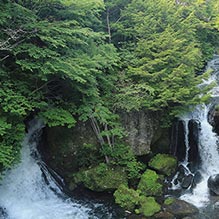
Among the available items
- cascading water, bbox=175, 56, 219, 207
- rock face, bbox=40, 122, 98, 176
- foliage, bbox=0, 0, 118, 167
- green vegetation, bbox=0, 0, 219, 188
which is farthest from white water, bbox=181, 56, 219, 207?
foliage, bbox=0, 0, 118, 167

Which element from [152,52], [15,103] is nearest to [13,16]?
[15,103]

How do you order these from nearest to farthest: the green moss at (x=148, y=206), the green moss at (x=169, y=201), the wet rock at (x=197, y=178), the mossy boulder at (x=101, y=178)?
the green moss at (x=148, y=206)
the green moss at (x=169, y=201)
the mossy boulder at (x=101, y=178)
the wet rock at (x=197, y=178)

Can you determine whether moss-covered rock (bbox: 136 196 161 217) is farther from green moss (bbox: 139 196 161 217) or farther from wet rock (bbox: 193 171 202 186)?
wet rock (bbox: 193 171 202 186)

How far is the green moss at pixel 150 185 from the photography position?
11617 mm

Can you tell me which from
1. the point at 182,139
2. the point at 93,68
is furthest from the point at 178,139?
the point at 93,68

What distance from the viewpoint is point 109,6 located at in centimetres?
1494

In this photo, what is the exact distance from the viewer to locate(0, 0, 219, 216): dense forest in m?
9.74

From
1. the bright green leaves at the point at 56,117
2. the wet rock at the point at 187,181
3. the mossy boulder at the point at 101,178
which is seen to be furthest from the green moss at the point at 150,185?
the bright green leaves at the point at 56,117

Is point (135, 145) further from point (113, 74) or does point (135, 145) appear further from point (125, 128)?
point (113, 74)

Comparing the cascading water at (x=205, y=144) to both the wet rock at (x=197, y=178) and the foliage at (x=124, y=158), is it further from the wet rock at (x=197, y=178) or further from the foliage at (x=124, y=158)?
the foliage at (x=124, y=158)

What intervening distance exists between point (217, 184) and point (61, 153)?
603 cm

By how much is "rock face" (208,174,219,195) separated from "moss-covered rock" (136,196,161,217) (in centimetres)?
241

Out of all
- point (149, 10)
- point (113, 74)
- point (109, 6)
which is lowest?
point (113, 74)

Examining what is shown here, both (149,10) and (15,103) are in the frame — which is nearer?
(15,103)
